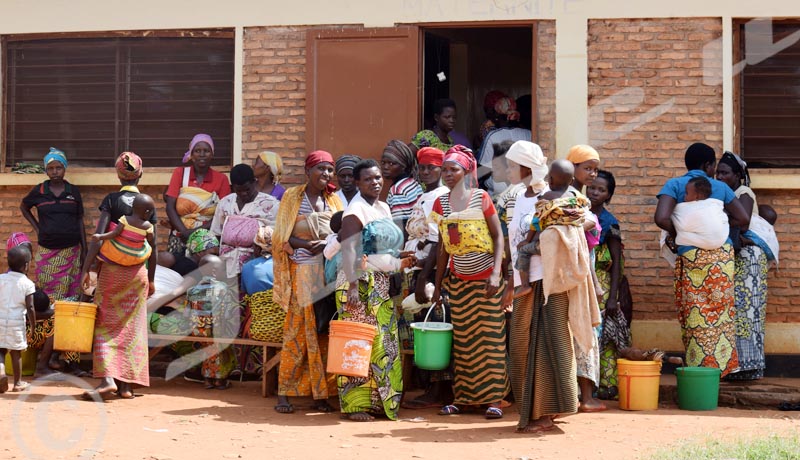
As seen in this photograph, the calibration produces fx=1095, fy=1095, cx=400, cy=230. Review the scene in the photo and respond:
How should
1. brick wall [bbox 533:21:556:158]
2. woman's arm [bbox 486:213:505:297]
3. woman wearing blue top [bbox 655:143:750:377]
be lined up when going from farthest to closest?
brick wall [bbox 533:21:556:158] < woman wearing blue top [bbox 655:143:750:377] < woman's arm [bbox 486:213:505:297]

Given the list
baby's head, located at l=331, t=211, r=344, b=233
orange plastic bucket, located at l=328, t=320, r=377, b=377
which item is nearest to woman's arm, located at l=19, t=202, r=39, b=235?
baby's head, located at l=331, t=211, r=344, b=233

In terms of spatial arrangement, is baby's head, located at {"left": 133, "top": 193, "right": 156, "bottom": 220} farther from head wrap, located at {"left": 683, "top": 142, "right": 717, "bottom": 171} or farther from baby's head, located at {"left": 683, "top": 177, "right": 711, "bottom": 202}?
head wrap, located at {"left": 683, "top": 142, "right": 717, "bottom": 171}

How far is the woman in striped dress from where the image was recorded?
739 cm

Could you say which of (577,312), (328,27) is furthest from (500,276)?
(328,27)

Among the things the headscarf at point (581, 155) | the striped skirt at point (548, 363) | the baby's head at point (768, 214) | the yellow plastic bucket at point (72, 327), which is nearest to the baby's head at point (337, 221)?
the striped skirt at point (548, 363)

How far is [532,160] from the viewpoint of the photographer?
7465 mm

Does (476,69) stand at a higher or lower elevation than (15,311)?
higher

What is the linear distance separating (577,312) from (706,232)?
1.97 m

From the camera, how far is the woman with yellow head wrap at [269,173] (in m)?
9.30

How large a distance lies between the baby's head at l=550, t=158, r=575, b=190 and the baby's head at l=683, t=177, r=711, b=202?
180cm

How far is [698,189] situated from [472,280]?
2.10 meters

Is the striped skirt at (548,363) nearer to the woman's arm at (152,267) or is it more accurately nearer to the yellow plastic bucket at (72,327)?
the woman's arm at (152,267)

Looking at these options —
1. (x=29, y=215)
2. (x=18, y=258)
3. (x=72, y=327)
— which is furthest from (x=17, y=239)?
(x=72, y=327)

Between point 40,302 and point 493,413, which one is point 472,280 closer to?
point 493,413
